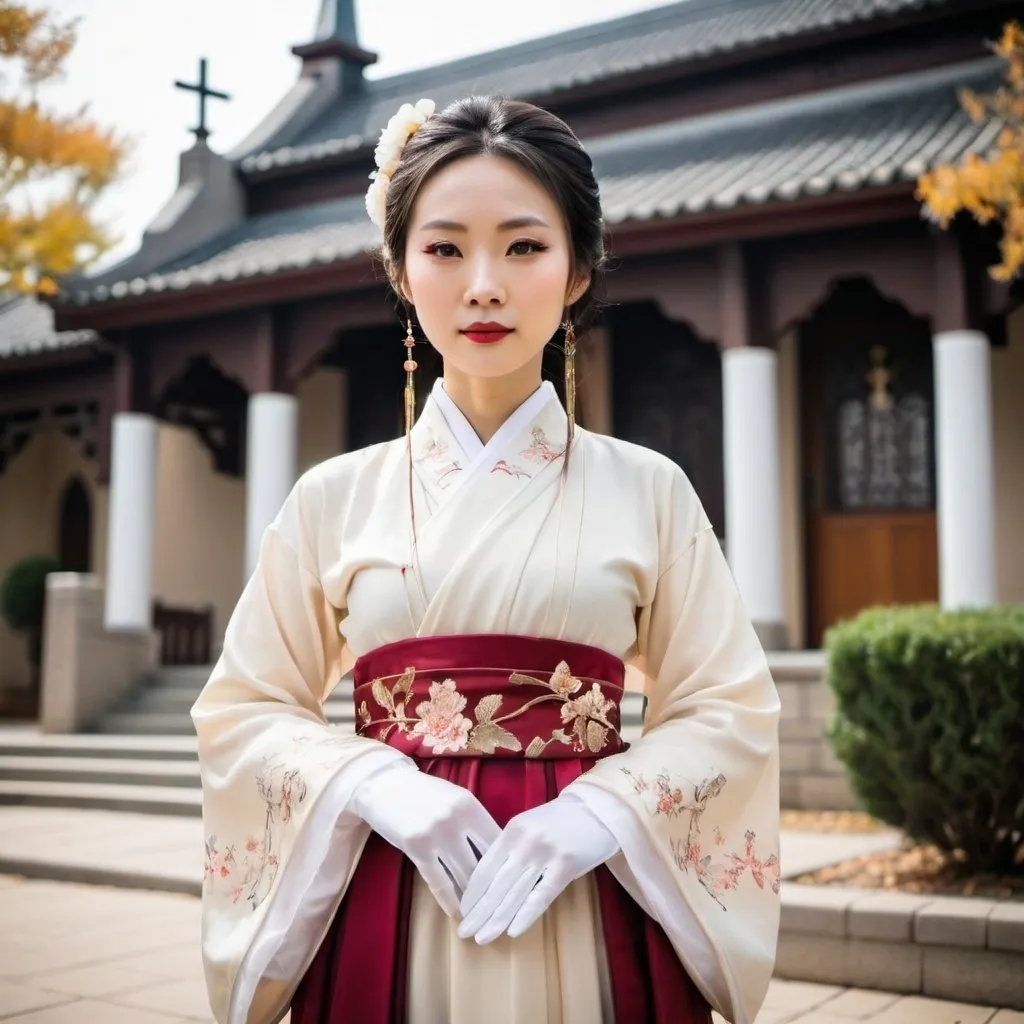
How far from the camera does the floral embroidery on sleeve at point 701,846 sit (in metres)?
1.80

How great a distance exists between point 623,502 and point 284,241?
1102cm

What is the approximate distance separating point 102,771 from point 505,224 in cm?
790

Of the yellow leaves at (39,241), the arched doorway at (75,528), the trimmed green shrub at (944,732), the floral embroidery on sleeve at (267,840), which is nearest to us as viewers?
the floral embroidery on sleeve at (267,840)

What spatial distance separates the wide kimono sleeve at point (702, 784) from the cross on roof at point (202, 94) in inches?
474

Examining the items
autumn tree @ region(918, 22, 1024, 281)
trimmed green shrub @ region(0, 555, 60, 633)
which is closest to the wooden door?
autumn tree @ region(918, 22, 1024, 281)

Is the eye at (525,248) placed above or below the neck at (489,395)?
→ above

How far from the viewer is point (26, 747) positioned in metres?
9.91

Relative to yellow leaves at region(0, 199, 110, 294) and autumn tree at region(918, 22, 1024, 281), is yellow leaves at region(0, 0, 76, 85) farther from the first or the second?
autumn tree at region(918, 22, 1024, 281)

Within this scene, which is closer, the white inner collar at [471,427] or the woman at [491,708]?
the woman at [491,708]

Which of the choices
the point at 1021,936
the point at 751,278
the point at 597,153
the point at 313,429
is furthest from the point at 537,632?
the point at 313,429

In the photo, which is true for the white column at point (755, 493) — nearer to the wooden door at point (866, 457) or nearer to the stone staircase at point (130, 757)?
the stone staircase at point (130, 757)

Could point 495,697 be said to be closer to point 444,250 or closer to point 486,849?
point 486,849

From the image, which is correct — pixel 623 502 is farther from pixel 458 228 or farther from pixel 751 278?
pixel 751 278

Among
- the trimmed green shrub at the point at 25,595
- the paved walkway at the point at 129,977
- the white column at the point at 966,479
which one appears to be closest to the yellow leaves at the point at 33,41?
the paved walkway at the point at 129,977
